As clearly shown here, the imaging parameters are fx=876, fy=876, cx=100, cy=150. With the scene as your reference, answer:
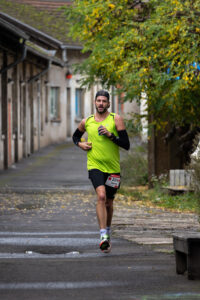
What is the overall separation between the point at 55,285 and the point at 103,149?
289 cm

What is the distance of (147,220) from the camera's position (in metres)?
13.5

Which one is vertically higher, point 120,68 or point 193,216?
point 120,68

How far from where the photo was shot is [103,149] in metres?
10.1

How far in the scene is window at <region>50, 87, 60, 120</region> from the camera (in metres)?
46.7

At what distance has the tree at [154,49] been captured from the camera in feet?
51.6

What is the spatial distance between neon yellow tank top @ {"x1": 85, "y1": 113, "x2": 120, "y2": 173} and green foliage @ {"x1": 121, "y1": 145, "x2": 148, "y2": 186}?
11.2 meters

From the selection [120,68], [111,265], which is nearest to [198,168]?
[120,68]

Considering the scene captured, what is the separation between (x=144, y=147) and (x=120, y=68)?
21.9ft

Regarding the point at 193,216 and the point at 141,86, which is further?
the point at 141,86

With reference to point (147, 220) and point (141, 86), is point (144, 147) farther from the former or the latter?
point (147, 220)

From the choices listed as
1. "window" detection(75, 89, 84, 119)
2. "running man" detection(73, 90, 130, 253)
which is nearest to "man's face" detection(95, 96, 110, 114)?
"running man" detection(73, 90, 130, 253)

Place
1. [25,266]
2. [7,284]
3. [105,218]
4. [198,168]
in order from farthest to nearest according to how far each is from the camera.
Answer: [198,168]
[105,218]
[25,266]
[7,284]

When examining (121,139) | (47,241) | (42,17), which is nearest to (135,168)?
(47,241)

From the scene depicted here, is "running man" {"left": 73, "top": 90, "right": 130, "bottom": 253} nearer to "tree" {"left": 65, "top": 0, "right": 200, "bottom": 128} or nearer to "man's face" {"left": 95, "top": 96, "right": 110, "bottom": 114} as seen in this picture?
"man's face" {"left": 95, "top": 96, "right": 110, "bottom": 114}
